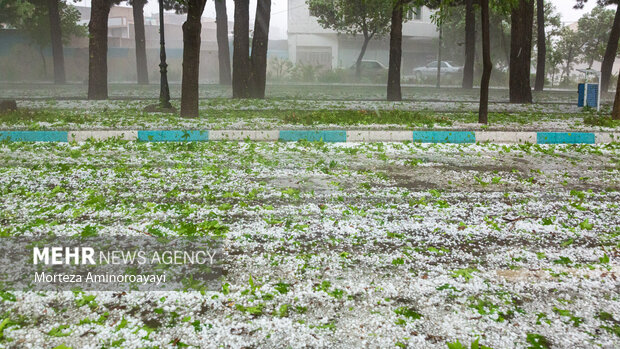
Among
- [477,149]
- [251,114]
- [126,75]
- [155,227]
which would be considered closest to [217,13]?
[126,75]

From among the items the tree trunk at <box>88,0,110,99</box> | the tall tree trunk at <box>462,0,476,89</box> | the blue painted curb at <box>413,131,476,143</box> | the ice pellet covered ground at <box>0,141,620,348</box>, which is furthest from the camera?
the tall tree trunk at <box>462,0,476,89</box>

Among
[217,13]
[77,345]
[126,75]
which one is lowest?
[77,345]

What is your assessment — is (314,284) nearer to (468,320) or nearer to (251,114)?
(468,320)

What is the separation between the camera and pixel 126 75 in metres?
42.9

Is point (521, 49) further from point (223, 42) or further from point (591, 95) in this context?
point (223, 42)

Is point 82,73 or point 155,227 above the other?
point 82,73

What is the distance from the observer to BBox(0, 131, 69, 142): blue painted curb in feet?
31.9

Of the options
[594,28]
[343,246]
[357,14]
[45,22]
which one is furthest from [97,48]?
[594,28]

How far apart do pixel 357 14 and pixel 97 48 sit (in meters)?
23.2

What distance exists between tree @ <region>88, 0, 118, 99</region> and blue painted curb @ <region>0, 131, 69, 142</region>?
898 cm

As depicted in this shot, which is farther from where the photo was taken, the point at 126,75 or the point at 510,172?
the point at 126,75

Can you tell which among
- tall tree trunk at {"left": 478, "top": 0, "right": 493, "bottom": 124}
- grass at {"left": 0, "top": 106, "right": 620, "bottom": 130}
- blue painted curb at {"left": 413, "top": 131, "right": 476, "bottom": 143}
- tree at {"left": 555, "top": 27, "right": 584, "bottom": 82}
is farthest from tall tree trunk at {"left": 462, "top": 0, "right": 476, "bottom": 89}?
blue painted curb at {"left": 413, "top": 131, "right": 476, "bottom": 143}

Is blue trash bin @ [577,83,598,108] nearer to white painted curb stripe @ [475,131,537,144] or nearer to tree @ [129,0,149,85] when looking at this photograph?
white painted curb stripe @ [475,131,537,144]

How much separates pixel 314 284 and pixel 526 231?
2077 millimetres
